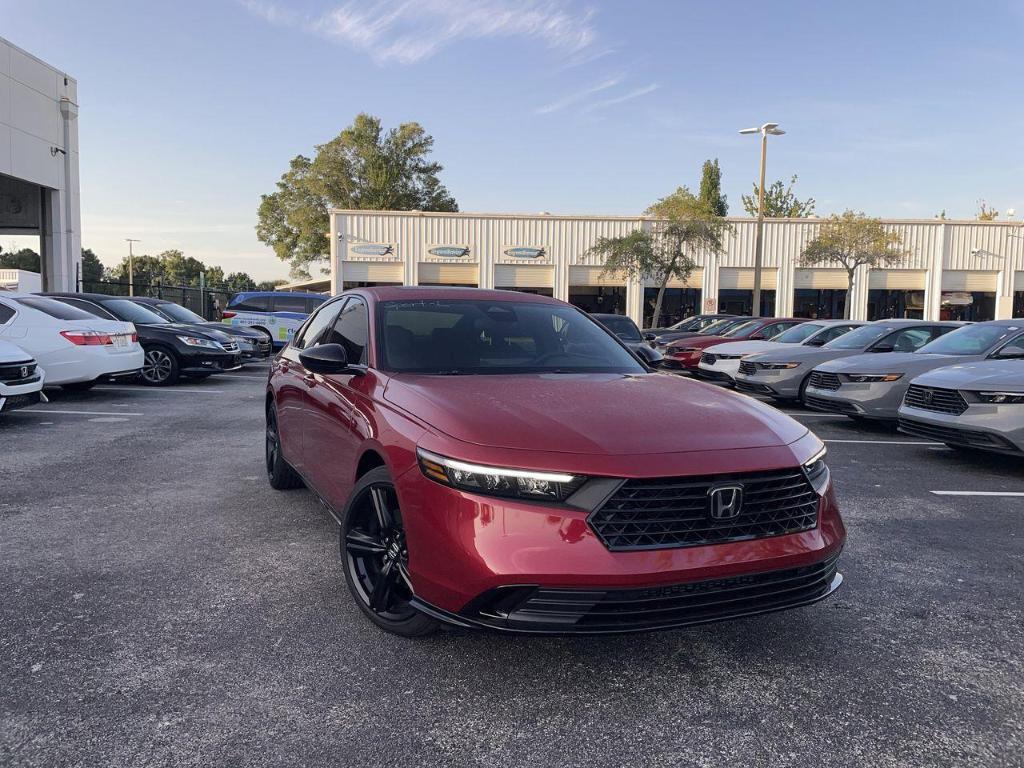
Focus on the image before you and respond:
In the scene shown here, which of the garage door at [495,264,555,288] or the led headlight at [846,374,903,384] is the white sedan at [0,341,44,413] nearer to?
the led headlight at [846,374,903,384]

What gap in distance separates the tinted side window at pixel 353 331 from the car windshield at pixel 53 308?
7310 mm

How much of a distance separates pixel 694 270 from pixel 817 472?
36.3m

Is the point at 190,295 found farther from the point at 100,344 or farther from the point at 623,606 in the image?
the point at 623,606

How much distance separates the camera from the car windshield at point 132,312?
13281mm

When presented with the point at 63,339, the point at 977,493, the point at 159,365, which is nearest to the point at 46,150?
the point at 159,365

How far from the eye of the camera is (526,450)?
2.71 meters

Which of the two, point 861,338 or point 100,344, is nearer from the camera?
point 100,344

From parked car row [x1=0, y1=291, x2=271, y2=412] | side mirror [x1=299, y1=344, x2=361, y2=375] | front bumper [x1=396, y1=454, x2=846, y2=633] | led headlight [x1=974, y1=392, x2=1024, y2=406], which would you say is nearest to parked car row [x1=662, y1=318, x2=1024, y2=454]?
led headlight [x1=974, y1=392, x2=1024, y2=406]

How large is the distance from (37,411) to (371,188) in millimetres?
47404

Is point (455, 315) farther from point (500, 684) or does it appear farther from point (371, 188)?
point (371, 188)

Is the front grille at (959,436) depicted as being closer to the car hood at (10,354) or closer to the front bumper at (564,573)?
the front bumper at (564,573)

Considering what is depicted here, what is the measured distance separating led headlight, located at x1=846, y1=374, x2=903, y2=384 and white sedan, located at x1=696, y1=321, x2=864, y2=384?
3.10 m

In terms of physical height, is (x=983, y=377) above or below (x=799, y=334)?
below

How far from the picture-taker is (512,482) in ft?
8.71
